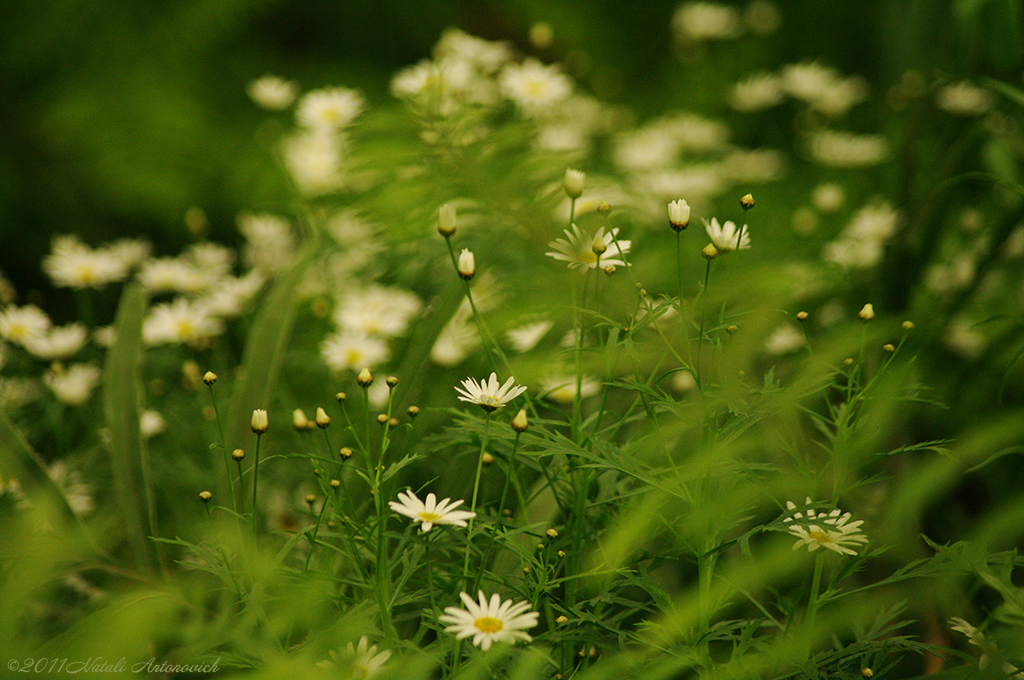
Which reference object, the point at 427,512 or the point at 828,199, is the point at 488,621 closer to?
the point at 427,512

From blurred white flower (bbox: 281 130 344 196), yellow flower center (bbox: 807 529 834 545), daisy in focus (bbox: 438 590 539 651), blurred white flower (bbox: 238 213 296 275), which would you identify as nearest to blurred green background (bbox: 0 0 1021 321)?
blurred white flower (bbox: 281 130 344 196)

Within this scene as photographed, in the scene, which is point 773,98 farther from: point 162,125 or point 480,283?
point 162,125

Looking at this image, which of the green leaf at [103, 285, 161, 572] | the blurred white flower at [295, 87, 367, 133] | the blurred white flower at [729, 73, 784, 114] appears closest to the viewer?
the green leaf at [103, 285, 161, 572]

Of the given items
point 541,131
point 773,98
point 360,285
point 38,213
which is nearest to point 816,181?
point 773,98

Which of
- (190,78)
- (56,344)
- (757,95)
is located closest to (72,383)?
(56,344)

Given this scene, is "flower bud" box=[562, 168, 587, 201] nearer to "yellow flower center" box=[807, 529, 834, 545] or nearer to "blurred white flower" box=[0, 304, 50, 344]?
"yellow flower center" box=[807, 529, 834, 545]

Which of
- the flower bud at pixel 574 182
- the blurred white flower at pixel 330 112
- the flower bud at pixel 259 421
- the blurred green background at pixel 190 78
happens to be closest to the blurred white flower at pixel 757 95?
the blurred green background at pixel 190 78
